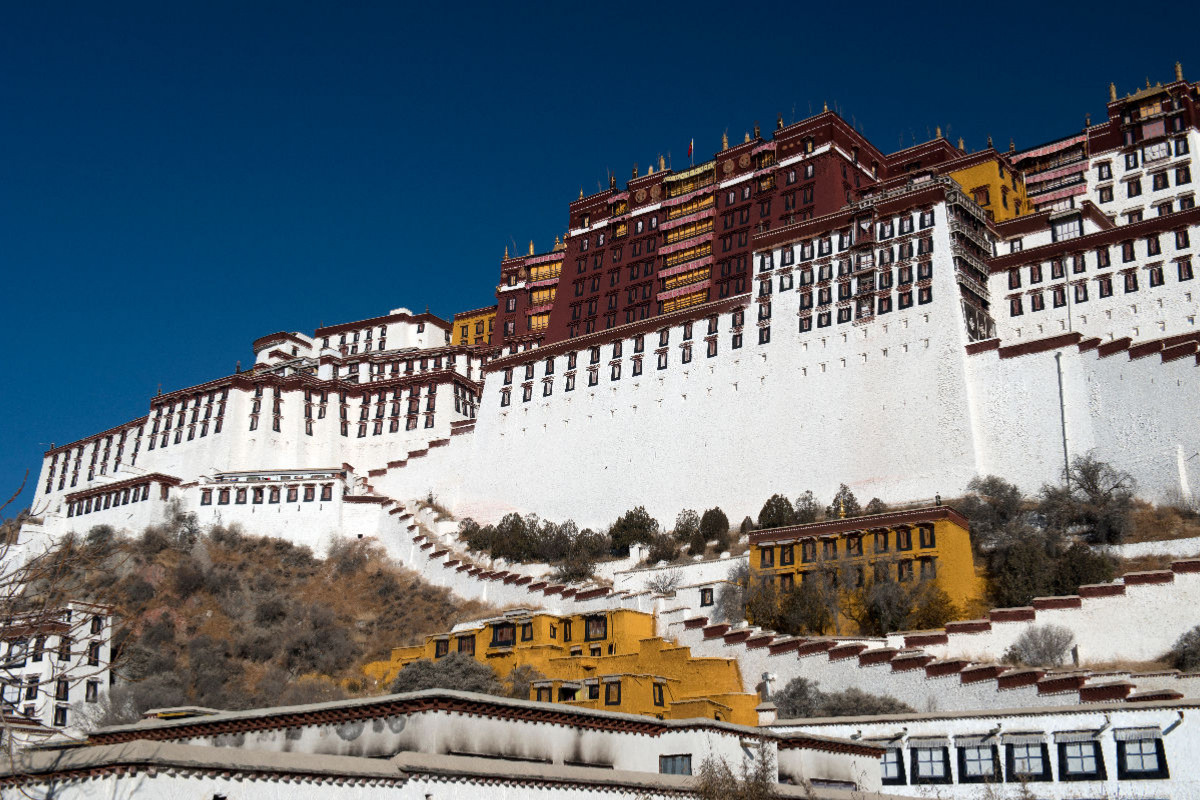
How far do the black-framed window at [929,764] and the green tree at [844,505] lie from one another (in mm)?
26020

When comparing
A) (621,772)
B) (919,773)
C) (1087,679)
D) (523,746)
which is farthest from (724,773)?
(1087,679)

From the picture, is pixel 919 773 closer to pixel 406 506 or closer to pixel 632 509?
pixel 632 509

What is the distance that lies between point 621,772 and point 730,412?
139 feet

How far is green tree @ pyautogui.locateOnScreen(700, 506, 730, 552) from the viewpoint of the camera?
192 ft

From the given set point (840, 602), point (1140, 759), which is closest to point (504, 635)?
point (840, 602)

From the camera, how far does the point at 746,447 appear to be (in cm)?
6291

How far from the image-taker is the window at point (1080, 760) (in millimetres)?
26250

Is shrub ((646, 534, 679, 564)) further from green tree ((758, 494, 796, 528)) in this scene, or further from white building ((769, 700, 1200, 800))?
white building ((769, 700, 1200, 800))

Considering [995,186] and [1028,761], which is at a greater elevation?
[995,186]

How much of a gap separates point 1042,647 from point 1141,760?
1377 centimetres

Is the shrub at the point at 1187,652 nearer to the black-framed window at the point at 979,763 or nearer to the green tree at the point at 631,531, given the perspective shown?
the black-framed window at the point at 979,763

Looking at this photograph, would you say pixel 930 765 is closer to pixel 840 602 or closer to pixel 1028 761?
pixel 1028 761

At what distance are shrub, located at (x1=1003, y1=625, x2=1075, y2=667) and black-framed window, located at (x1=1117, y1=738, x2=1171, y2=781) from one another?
13.0 m

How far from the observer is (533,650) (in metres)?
46.1
